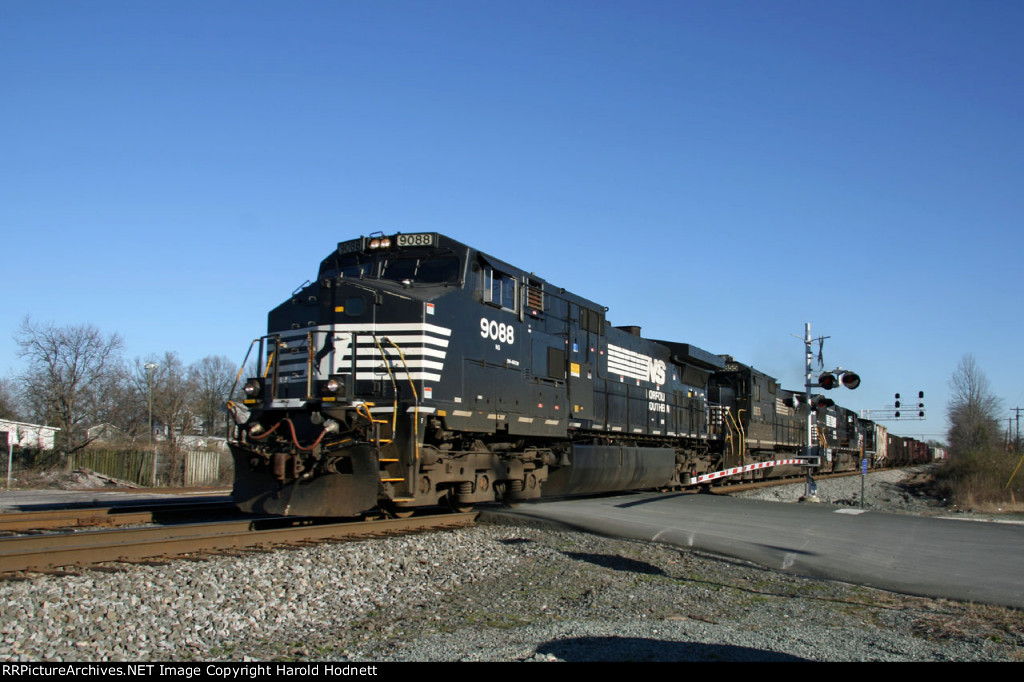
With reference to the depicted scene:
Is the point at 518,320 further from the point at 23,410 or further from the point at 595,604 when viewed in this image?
the point at 23,410

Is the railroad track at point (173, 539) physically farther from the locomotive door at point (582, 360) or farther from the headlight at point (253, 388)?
the locomotive door at point (582, 360)

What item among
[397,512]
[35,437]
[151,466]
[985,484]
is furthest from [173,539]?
[35,437]

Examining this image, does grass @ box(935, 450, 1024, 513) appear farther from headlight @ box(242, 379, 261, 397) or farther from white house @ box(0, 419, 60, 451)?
white house @ box(0, 419, 60, 451)

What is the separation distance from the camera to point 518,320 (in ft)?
41.3

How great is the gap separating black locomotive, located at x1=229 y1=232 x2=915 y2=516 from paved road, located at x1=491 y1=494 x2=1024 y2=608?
124cm

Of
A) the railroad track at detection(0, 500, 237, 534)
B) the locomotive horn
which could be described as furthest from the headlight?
the locomotive horn

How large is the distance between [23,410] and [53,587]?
6325 cm

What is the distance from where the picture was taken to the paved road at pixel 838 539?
A: 311 inches

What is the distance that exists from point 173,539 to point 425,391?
138 inches

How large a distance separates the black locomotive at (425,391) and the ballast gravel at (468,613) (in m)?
1.45

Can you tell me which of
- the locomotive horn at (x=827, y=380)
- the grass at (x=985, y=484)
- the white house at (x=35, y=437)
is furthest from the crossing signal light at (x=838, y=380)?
the white house at (x=35, y=437)

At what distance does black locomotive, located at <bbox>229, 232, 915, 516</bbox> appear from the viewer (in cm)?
941
